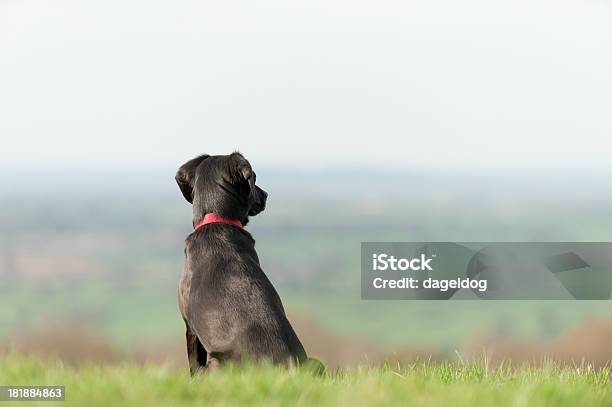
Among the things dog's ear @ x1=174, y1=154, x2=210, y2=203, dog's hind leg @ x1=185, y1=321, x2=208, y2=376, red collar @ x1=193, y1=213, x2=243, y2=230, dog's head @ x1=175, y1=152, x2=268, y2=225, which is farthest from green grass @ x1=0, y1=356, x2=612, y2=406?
dog's ear @ x1=174, y1=154, x2=210, y2=203

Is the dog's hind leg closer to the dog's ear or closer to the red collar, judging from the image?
the red collar

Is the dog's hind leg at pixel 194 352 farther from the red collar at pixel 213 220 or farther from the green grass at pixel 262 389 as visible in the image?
the red collar at pixel 213 220

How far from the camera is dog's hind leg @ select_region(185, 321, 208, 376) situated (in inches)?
240

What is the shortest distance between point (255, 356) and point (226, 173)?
1.63 meters

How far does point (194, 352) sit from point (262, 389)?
63.4 inches

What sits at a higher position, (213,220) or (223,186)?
(223,186)

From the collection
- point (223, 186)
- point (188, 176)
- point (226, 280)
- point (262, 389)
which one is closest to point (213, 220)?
point (223, 186)

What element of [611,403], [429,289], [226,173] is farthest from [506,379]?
[226,173]

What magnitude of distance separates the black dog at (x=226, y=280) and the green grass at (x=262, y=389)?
30cm

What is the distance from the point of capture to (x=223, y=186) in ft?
21.2

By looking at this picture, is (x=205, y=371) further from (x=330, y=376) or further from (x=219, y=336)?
(x=330, y=376)

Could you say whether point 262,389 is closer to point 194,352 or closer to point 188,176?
point 194,352

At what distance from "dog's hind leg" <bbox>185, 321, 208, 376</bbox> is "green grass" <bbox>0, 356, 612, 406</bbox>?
0.71 m

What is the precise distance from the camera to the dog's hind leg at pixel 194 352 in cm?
609
